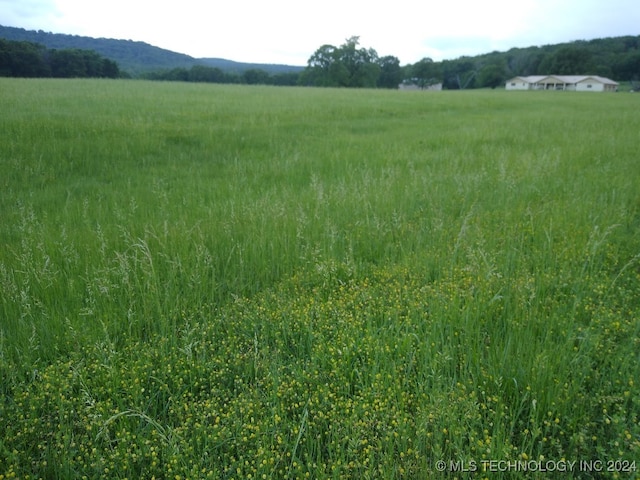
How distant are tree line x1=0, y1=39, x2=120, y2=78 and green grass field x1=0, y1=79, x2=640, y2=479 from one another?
7046 cm

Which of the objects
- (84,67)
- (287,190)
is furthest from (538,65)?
(287,190)

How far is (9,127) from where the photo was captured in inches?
334

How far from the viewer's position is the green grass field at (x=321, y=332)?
6.57 ft

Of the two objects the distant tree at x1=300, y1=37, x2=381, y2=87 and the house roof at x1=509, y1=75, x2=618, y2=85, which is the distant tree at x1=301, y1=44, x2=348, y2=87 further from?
the house roof at x1=509, y1=75, x2=618, y2=85

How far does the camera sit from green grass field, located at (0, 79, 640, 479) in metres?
2.00

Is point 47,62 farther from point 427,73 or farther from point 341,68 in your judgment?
point 427,73

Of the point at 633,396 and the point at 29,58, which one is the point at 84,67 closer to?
the point at 29,58

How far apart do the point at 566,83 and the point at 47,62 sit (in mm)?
101577

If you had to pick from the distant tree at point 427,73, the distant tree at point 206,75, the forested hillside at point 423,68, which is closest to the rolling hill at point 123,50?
the forested hillside at point 423,68

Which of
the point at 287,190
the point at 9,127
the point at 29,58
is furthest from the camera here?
→ the point at 29,58

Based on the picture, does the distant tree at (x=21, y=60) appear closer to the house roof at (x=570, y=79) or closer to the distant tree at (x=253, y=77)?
the distant tree at (x=253, y=77)

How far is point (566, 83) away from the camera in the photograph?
88.7 meters

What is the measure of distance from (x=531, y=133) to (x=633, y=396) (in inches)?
460

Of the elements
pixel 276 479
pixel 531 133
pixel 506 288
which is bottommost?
pixel 276 479
